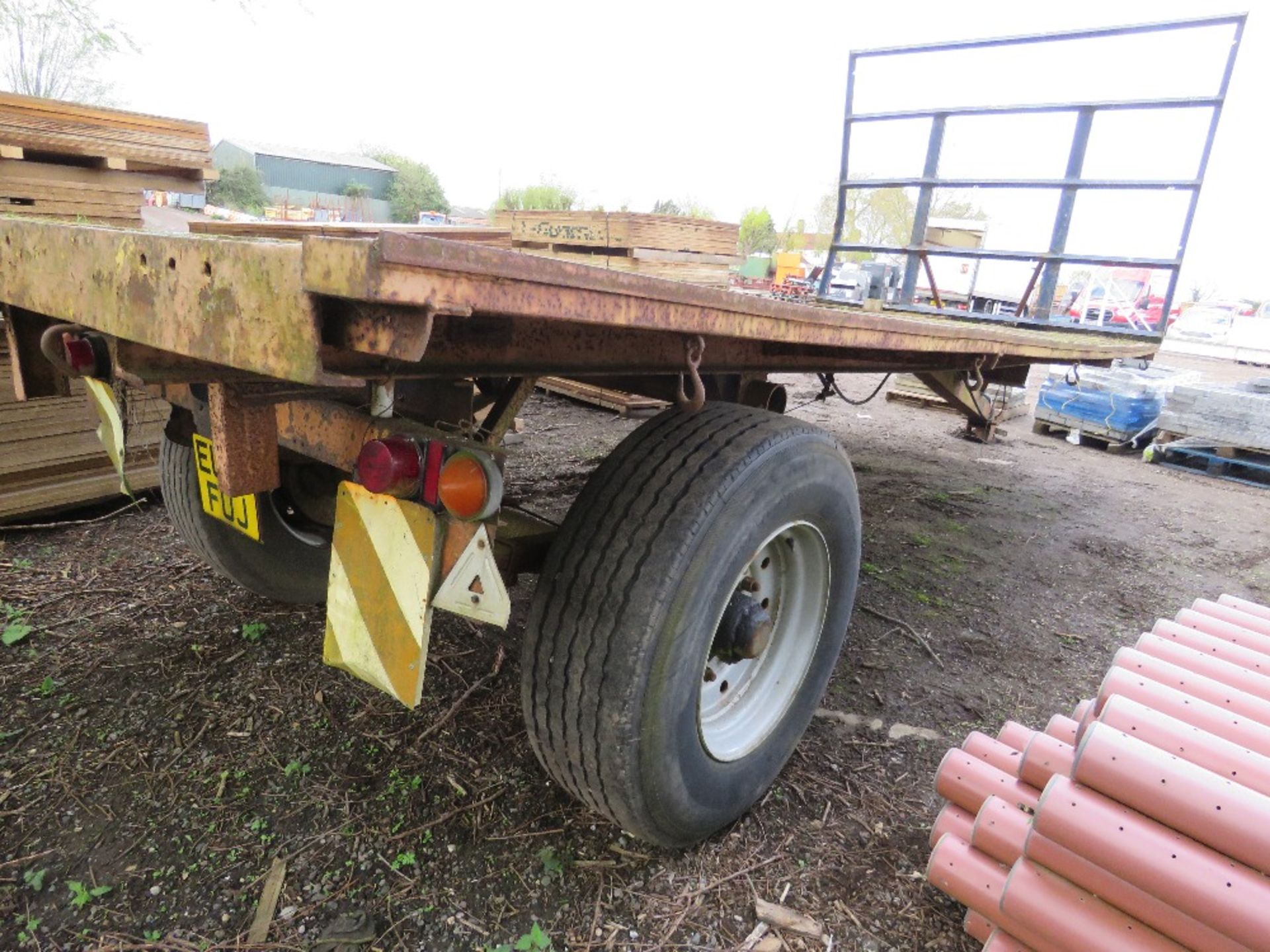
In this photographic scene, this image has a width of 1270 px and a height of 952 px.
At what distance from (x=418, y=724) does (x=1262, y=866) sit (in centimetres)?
201

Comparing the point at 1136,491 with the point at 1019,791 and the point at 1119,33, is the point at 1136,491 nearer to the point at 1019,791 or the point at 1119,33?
the point at 1119,33

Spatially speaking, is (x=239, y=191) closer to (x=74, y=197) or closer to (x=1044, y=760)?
(x=74, y=197)

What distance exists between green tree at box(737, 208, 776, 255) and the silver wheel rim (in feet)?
133

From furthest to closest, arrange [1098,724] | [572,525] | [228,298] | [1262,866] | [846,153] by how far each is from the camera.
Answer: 1. [846,153]
2. [572,525]
3. [1098,724]
4. [1262,866]
5. [228,298]

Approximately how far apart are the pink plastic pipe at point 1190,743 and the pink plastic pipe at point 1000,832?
0.36 meters

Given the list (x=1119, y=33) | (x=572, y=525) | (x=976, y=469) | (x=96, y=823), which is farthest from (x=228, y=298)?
(x=976, y=469)

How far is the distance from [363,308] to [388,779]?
1.56 metres

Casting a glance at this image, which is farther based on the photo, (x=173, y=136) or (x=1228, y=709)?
(x=173, y=136)

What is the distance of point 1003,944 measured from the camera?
1.54 metres

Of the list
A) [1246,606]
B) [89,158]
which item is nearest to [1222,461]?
[1246,606]

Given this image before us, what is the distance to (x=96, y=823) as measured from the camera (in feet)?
5.99

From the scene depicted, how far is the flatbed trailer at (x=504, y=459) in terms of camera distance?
37.9 inches

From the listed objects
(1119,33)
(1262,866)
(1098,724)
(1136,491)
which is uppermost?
(1119,33)

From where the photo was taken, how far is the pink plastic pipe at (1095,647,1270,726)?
165cm
